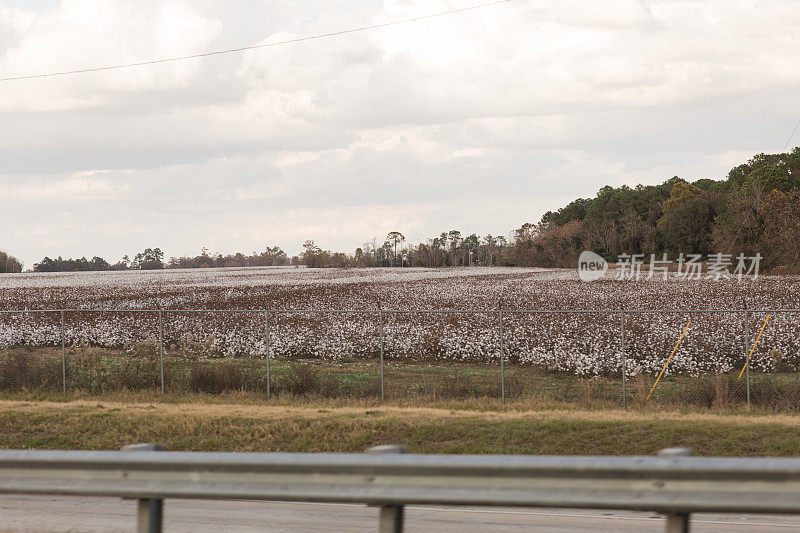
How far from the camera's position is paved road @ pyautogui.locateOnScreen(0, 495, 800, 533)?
30.8ft

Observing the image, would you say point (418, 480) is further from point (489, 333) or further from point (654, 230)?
point (654, 230)

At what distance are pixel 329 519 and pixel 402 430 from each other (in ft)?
20.4

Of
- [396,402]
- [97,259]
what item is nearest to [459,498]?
[396,402]

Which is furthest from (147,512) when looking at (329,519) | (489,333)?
(489,333)

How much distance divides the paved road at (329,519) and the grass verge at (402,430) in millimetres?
4325

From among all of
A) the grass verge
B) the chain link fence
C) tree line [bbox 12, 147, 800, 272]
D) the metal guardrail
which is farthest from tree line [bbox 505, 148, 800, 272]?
the metal guardrail

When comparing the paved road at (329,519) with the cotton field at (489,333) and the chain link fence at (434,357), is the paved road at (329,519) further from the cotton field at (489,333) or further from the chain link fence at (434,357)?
the cotton field at (489,333)

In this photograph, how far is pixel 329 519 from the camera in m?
9.98

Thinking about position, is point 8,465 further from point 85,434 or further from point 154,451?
point 85,434

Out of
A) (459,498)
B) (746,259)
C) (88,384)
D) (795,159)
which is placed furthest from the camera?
(795,159)

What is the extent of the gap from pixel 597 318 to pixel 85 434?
1080 inches

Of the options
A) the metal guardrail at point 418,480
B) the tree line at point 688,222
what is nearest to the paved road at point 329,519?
the metal guardrail at point 418,480

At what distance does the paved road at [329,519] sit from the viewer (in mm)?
9375

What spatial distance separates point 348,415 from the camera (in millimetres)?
17578
